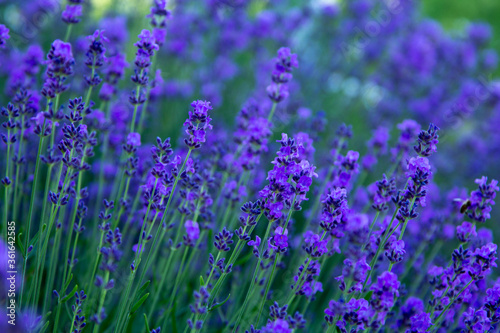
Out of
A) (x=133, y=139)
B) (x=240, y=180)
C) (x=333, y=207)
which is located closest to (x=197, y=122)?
(x=133, y=139)

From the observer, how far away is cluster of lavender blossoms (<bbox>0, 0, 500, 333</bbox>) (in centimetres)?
184

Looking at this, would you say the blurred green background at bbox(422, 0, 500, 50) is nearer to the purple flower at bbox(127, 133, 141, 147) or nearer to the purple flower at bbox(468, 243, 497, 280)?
the purple flower at bbox(468, 243, 497, 280)

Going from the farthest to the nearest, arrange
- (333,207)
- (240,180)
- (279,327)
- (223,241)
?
(240,180) < (223,241) < (333,207) < (279,327)

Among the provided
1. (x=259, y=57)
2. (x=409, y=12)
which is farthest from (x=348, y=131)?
(x=409, y=12)

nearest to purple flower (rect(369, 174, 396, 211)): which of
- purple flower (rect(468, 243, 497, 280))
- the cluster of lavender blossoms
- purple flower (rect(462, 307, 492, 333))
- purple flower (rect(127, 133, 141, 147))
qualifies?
the cluster of lavender blossoms

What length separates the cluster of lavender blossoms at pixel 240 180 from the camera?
1.84 m

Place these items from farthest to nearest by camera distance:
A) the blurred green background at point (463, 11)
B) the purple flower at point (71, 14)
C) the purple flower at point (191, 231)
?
1. the blurred green background at point (463, 11)
2. the purple flower at point (71, 14)
3. the purple flower at point (191, 231)

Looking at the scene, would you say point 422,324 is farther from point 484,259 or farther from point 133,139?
point 133,139

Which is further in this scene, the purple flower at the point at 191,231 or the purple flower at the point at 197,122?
the purple flower at the point at 191,231

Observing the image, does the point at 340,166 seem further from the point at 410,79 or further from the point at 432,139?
the point at 410,79

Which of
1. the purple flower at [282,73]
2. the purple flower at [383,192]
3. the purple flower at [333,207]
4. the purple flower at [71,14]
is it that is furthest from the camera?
the purple flower at [282,73]

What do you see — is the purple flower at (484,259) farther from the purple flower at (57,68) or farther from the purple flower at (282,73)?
the purple flower at (57,68)

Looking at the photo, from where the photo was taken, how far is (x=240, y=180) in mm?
2426

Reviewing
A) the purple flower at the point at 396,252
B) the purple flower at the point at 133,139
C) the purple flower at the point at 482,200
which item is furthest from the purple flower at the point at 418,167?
the purple flower at the point at 133,139
